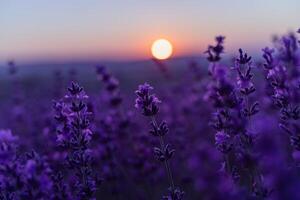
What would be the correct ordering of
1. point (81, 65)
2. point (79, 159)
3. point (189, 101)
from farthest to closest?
point (81, 65) → point (189, 101) → point (79, 159)

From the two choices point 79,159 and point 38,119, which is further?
point 38,119

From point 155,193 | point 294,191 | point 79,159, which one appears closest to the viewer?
point 294,191

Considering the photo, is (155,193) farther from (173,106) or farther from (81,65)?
(81,65)

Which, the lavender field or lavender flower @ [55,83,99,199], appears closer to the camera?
the lavender field

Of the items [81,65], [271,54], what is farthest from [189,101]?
[81,65]

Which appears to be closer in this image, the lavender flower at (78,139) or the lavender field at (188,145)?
the lavender field at (188,145)

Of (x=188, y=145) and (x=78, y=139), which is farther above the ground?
(x=78, y=139)

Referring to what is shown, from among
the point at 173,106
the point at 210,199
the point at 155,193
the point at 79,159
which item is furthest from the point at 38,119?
the point at 210,199

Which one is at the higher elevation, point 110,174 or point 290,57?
point 290,57

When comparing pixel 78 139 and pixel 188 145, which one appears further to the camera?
pixel 188 145
